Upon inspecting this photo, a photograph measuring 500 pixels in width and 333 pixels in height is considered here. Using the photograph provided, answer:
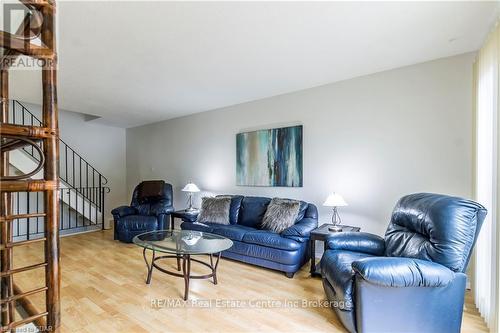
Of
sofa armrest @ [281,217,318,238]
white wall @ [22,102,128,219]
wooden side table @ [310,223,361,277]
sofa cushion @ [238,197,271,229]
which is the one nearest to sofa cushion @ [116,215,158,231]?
sofa cushion @ [238,197,271,229]

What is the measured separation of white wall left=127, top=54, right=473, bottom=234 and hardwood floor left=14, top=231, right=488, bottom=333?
3.81 feet

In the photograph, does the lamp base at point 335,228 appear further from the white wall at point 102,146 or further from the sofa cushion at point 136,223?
the white wall at point 102,146

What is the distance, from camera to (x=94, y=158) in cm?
623

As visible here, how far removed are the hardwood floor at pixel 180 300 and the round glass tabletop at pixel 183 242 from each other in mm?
435

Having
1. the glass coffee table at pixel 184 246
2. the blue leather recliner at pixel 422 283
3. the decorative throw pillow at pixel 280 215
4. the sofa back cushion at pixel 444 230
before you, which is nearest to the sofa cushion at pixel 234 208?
the decorative throw pillow at pixel 280 215

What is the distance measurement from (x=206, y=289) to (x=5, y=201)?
7.01ft

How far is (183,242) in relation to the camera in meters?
2.88

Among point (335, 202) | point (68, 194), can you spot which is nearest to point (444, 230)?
point (335, 202)

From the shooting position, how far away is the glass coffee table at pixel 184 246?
100 inches

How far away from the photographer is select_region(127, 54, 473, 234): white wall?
2748 mm

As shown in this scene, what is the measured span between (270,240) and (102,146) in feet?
17.1

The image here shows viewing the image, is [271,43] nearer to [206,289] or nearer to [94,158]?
[206,289]

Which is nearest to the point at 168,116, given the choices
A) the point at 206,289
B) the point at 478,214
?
the point at 206,289

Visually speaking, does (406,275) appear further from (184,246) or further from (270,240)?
(184,246)
